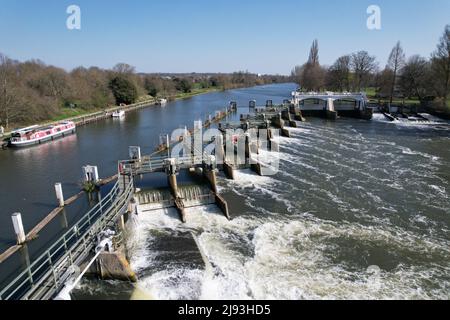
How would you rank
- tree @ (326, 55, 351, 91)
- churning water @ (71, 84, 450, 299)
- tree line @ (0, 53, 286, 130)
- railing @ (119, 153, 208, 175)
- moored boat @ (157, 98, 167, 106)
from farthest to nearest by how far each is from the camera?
tree @ (326, 55, 351, 91), moored boat @ (157, 98, 167, 106), tree line @ (0, 53, 286, 130), railing @ (119, 153, 208, 175), churning water @ (71, 84, 450, 299)

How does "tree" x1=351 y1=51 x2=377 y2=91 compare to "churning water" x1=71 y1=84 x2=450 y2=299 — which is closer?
"churning water" x1=71 y1=84 x2=450 y2=299

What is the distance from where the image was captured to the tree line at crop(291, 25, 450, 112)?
70.6 meters

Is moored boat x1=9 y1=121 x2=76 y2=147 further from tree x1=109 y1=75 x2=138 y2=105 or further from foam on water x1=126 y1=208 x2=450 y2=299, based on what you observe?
tree x1=109 y1=75 x2=138 y2=105

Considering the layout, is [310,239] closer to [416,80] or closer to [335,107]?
[335,107]

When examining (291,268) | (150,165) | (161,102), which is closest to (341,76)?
(161,102)

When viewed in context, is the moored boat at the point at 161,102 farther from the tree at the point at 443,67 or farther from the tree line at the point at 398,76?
the tree at the point at 443,67

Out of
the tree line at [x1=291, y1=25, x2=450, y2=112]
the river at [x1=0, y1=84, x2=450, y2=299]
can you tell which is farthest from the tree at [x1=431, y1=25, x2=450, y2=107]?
the river at [x1=0, y1=84, x2=450, y2=299]

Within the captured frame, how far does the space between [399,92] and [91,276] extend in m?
98.2

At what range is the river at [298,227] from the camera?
15961 mm

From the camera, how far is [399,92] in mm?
92625

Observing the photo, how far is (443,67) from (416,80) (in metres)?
11.9

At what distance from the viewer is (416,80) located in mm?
81500

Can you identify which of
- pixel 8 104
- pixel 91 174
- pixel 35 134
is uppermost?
pixel 8 104
